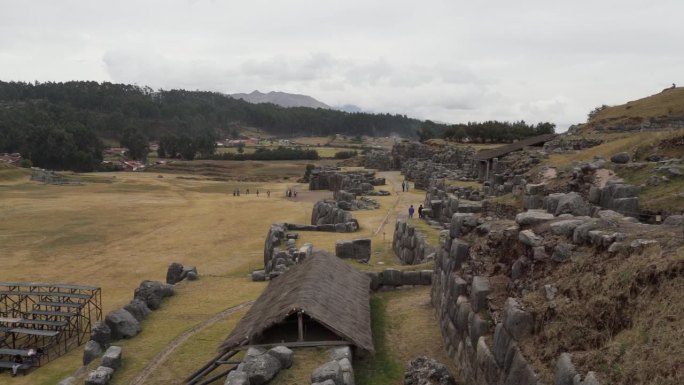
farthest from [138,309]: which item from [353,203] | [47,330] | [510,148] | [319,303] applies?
[510,148]

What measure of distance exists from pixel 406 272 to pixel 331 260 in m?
3.89

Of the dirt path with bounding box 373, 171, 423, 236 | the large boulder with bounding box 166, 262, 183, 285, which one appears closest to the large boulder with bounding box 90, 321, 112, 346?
the large boulder with bounding box 166, 262, 183, 285

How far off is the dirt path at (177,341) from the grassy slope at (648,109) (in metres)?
36.7

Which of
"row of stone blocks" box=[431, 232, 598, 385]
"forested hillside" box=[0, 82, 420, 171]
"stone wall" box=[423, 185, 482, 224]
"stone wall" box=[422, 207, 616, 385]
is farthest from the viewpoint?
"forested hillside" box=[0, 82, 420, 171]

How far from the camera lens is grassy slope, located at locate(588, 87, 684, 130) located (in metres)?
41.8

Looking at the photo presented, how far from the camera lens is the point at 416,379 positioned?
41.4ft

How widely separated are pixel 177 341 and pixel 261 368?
273 inches

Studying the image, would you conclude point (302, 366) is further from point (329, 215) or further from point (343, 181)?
point (343, 181)

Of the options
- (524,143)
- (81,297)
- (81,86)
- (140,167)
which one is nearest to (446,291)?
(81,297)

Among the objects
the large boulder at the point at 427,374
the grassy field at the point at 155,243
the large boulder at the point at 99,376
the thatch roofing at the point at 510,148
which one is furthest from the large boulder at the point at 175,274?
the thatch roofing at the point at 510,148

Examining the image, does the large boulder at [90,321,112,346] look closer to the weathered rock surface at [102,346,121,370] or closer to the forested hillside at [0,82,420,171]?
the weathered rock surface at [102,346,121,370]

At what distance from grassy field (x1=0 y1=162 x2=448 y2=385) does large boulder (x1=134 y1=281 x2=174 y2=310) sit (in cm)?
51

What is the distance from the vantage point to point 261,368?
12250 mm

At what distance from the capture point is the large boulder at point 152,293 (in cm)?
2198
